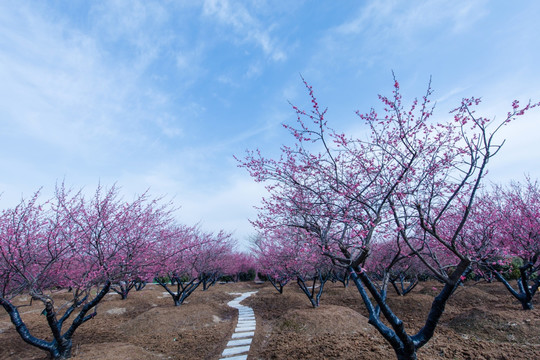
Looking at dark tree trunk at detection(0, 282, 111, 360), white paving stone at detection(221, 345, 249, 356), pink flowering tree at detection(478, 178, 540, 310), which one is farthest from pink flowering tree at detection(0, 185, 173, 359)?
pink flowering tree at detection(478, 178, 540, 310)

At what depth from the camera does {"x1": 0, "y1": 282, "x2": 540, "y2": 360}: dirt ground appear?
626 centimetres

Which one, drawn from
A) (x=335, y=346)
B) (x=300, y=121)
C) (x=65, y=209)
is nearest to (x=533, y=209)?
(x=335, y=346)

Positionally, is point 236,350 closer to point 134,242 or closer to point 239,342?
point 239,342

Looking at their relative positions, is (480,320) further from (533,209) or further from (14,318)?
(14,318)

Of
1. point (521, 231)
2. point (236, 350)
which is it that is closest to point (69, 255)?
point (236, 350)

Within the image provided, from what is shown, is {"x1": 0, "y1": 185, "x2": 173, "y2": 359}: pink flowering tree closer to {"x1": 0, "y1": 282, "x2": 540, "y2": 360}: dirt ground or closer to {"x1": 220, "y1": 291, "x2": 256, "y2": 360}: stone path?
{"x1": 0, "y1": 282, "x2": 540, "y2": 360}: dirt ground

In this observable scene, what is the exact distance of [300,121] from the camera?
505 centimetres

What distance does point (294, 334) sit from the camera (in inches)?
332

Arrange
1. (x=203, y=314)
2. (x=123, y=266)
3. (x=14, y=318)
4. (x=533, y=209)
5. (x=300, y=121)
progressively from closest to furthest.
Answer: (x=300, y=121), (x=14, y=318), (x=123, y=266), (x=533, y=209), (x=203, y=314)

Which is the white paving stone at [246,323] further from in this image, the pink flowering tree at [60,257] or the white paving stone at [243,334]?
the pink flowering tree at [60,257]

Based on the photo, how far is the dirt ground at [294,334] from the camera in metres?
6.26

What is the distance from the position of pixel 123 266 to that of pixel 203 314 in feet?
18.9

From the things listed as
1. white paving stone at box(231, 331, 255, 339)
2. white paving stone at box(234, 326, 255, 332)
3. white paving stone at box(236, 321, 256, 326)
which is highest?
white paving stone at box(236, 321, 256, 326)

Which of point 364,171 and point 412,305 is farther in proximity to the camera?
point 412,305
